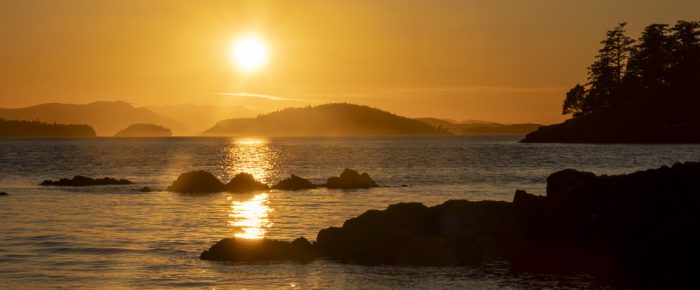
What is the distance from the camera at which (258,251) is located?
30.8 metres

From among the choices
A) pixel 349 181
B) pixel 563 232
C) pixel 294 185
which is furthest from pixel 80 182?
Result: pixel 563 232

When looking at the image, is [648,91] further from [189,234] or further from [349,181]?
[189,234]

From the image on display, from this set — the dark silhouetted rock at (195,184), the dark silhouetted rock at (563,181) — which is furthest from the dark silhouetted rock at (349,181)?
the dark silhouetted rock at (563,181)

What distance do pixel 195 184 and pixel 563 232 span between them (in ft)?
136

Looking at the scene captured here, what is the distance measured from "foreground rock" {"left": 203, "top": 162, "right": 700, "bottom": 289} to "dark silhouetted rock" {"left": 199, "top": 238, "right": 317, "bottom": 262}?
69 millimetres

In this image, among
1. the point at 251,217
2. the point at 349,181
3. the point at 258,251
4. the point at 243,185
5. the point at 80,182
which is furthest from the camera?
the point at 80,182

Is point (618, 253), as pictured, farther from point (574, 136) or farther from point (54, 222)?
point (574, 136)

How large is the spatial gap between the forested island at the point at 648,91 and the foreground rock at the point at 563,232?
125775 mm

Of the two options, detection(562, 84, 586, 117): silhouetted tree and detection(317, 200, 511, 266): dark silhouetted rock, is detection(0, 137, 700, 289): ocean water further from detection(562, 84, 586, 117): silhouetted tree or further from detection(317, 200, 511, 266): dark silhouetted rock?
detection(562, 84, 586, 117): silhouetted tree

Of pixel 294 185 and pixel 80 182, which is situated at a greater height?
pixel 80 182

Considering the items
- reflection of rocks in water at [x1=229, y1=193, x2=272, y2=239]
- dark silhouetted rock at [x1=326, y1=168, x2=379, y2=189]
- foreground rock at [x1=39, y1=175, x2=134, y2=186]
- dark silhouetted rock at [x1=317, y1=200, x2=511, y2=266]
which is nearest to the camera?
dark silhouetted rock at [x1=317, y1=200, x2=511, y2=266]

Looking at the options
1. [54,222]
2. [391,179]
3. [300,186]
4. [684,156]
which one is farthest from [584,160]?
[54,222]

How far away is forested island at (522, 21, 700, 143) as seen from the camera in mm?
148500

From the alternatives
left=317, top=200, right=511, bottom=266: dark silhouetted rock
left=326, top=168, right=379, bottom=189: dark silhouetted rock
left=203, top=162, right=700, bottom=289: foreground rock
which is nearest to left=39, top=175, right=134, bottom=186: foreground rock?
left=326, top=168, right=379, bottom=189: dark silhouetted rock
